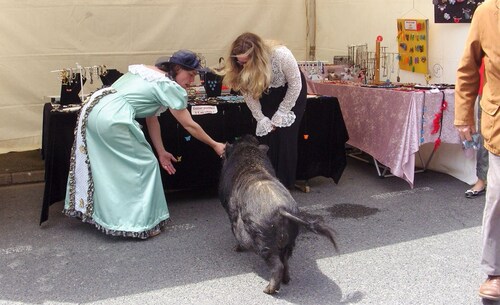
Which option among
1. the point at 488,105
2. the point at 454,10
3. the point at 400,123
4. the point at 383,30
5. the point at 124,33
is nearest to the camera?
the point at 488,105

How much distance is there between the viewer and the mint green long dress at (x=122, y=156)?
3.64 meters

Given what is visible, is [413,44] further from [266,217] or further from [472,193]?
[266,217]

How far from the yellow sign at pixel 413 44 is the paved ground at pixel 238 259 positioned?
58.2 inches

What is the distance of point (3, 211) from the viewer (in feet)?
14.7

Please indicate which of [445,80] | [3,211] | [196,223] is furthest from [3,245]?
[445,80]

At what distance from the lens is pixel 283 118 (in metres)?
4.02

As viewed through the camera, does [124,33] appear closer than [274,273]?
No

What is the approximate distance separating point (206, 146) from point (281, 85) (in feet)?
3.07

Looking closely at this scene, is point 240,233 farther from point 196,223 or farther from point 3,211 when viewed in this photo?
point 3,211

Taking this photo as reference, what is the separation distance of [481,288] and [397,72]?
3.43 m

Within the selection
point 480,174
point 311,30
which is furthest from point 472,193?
point 311,30

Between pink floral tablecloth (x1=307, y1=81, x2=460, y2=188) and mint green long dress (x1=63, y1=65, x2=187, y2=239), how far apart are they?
2148mm

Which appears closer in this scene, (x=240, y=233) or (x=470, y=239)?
(x=240, y=233)

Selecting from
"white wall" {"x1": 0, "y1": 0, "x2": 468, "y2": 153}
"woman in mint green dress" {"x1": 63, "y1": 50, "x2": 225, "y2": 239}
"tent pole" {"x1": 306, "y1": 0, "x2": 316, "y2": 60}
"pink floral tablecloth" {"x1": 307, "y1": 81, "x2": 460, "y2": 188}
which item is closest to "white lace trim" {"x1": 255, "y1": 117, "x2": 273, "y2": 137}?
"woman in mint green dress" {"x1": 63, "y1": 50, "x2": 225, "y2": 239}
